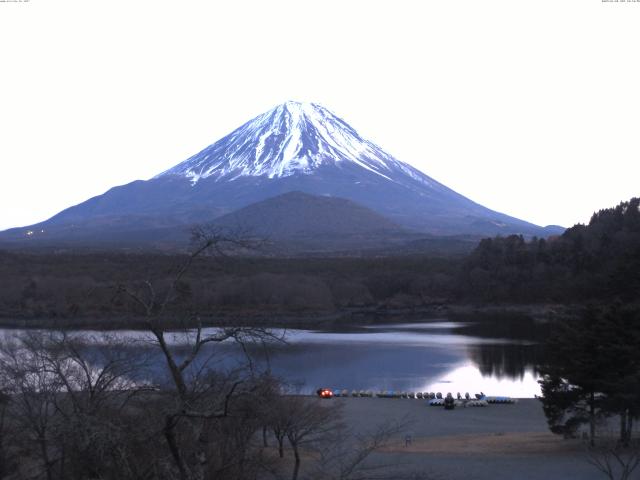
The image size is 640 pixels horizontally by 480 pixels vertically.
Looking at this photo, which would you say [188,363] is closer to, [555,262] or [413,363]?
[413,363]

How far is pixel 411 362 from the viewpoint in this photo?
1027 inches

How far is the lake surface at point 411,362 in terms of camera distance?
21688mm

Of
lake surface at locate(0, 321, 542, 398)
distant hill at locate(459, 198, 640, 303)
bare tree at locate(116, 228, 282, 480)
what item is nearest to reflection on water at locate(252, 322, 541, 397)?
lake surface at locate(0, 321, 542, 398)

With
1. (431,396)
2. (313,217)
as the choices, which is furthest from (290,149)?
(431,396)

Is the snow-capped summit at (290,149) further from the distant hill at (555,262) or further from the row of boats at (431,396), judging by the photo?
the row of boats at (431,396)

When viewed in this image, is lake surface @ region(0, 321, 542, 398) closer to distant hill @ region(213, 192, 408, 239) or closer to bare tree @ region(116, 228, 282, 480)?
bare tree @ region(116, 228, 282, 480)

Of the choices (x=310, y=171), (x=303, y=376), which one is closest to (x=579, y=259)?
(x=303, y=376)

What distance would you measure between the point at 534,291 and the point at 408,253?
2804 centimetres

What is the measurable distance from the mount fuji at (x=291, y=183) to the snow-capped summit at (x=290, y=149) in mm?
146

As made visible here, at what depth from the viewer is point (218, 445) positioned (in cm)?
604

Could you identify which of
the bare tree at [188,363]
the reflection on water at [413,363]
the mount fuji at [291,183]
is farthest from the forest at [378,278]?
the mount fuji at [291,183]

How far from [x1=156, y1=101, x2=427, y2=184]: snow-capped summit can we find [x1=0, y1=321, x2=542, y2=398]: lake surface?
93633 millimetres

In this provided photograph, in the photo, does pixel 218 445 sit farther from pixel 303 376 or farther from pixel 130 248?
pixel 130 248

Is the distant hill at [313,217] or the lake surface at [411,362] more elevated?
the distant hill at [313,217]
